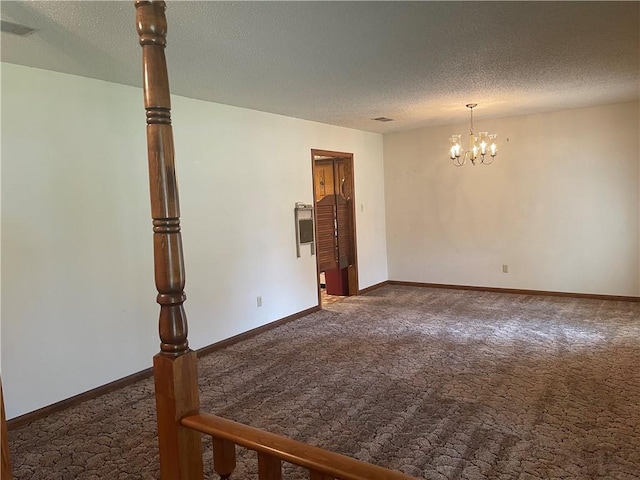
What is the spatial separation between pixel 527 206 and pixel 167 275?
18.3ft

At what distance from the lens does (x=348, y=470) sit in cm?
127

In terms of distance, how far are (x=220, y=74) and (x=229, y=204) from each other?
144 cm

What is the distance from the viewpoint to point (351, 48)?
301cm

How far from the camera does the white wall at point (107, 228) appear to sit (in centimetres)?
310

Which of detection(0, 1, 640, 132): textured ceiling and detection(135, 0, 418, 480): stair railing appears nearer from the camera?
detection(135, 0, 418, 480): stair railing

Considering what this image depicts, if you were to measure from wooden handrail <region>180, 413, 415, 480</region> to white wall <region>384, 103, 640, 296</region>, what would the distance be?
5616 millimetres

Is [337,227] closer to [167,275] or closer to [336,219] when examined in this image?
[336,219]

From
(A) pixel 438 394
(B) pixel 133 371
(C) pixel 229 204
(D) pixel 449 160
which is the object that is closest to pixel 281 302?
(C) pixel 229 204

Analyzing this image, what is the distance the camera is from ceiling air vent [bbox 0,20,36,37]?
2.42 m

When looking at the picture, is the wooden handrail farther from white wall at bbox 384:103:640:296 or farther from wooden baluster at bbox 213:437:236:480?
white wall at bbox 384:103:640:296

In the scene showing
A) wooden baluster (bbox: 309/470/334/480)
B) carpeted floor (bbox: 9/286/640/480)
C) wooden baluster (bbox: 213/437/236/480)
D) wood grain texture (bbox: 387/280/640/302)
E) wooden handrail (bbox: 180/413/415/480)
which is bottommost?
carpeted floor (bbox: 9/286/640/480)

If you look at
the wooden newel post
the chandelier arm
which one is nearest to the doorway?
the chandelier arm

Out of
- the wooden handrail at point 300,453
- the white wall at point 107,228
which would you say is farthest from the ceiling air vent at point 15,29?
the wooden handrail at point 300,453

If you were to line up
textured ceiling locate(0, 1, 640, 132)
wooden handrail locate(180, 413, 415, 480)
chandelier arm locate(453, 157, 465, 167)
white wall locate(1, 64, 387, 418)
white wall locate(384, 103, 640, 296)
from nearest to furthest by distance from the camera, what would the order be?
wooden handrail locate(180, 413, 415, 480), textured ceiling locate(0, 1, 640, 132), white wall locate(1, 64, 387, 418), white wall locate(384, 103, 640, 296), chandelier arm locate(453, 157, 465, 167)
